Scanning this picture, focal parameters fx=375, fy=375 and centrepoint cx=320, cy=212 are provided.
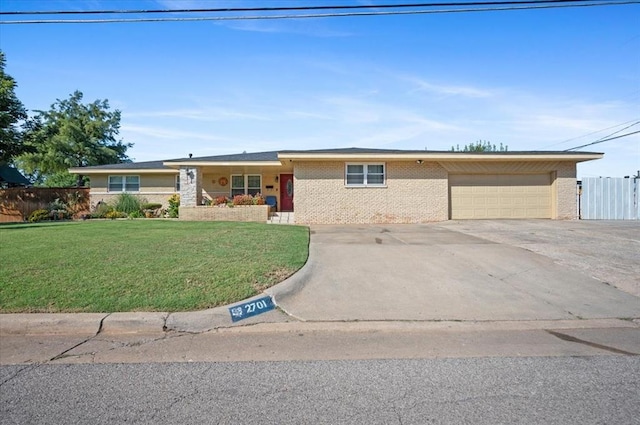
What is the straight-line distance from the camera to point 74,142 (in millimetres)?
33469

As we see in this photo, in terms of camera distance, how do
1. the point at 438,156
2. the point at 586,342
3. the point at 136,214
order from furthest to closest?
the point at 136,214 < the point at 438,156 < the point at 586,342

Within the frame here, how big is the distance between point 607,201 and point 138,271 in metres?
19.8

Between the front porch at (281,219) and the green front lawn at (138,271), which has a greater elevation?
the front porch at (281,219)

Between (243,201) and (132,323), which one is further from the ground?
(243,201)

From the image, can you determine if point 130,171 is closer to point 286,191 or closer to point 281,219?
point 286,191

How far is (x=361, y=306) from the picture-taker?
5.56 m

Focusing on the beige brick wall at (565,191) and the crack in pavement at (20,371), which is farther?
the beige brick wall at (565,191)

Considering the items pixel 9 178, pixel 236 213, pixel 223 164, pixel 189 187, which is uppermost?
pixel 9 178

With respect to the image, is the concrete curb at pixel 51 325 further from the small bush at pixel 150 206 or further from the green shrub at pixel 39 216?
the green shrub at pixel 39 216

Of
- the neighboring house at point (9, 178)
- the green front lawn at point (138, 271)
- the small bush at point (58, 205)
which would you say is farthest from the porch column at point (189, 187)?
the neighboring house at point (9, 178)

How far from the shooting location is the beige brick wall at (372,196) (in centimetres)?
1655

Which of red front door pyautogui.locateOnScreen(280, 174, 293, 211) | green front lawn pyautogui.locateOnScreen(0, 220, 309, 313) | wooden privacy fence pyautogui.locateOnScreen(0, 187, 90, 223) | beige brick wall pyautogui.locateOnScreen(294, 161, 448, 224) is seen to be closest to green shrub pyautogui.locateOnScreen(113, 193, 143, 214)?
wooden privacy fence pyautogui.locateOnScreen(0, 187, 90, 223)

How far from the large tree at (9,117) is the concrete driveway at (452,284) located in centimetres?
2093

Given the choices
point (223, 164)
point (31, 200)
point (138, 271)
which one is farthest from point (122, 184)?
point (138, 271)
